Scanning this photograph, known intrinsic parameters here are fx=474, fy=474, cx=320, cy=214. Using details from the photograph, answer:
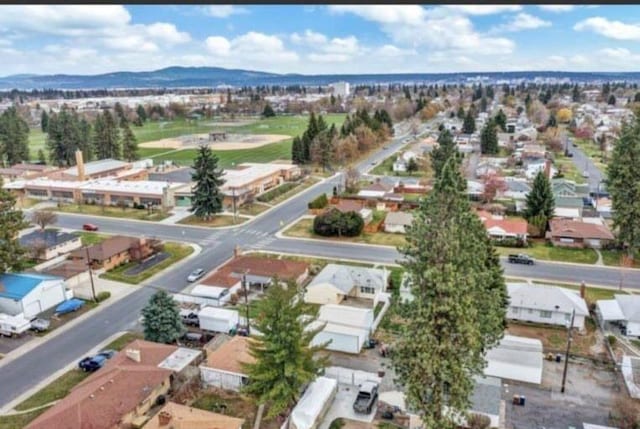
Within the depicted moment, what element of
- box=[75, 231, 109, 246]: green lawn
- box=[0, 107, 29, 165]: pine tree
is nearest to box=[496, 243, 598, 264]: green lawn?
box=[75, 231, 109, 246]: green lawn

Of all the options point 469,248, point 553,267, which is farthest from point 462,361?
point 553,267

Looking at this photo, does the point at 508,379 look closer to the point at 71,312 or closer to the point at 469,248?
the point at 469,248

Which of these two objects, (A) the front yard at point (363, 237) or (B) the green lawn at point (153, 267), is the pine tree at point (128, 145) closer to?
(B) the green lawn at point (153, 267)

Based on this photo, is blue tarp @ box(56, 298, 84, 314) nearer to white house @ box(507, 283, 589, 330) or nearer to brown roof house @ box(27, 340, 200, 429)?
brown roof house @ box(27, 340, 200, 429)

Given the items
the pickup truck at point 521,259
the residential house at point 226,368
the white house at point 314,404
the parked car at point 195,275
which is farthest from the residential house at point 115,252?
the pickup truck at point 521,259

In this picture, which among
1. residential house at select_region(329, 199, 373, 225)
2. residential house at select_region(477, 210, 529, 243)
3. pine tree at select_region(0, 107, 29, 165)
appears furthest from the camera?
pine tree at select_region(0, 107, 29, 165)

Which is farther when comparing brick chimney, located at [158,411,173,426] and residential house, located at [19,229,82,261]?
residential house, located at [19,229,82,261]
